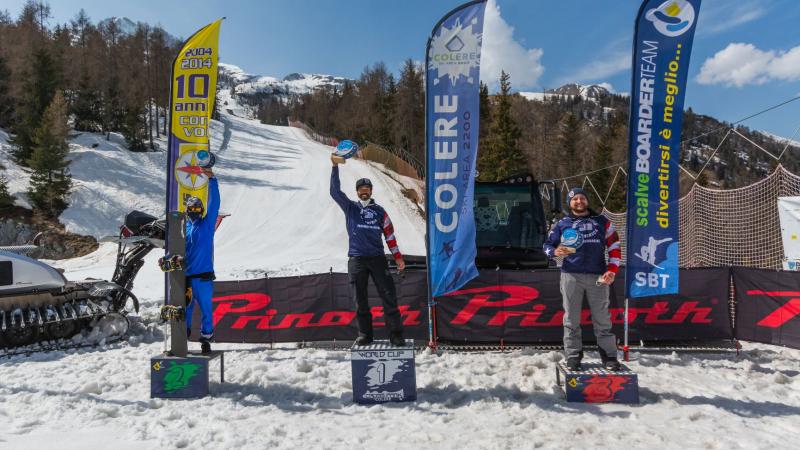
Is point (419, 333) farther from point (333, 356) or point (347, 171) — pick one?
point (347, 171)

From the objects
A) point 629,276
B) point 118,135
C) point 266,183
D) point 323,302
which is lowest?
point 323,302

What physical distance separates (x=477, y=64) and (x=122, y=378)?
17.0ft

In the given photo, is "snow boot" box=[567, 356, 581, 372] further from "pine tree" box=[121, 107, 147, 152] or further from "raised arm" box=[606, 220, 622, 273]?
"pine tree" box=[121, 107, 147, 152]

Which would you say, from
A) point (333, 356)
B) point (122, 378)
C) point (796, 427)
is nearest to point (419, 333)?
point (333, 356)

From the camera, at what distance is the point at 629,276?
213 inches

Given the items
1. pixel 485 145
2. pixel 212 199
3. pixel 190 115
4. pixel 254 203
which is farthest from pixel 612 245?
pixel 485 145

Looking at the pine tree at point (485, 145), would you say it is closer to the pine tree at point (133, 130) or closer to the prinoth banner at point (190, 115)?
the pine tree at point (133, 130)

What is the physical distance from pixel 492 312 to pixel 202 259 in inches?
146

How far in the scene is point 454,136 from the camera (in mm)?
5367

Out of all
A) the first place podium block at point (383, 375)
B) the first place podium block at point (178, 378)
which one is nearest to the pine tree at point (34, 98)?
the first place podium block at point (178, 378)

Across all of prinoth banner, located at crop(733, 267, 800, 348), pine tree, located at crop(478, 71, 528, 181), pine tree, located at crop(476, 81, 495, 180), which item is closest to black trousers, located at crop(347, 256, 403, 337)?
prinoth banner, located at crop(733, 267, 800, 348)

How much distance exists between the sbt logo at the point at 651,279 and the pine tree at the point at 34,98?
3078 cm

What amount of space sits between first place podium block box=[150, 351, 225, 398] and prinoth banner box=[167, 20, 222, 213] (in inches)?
124

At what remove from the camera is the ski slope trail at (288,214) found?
15891mm
